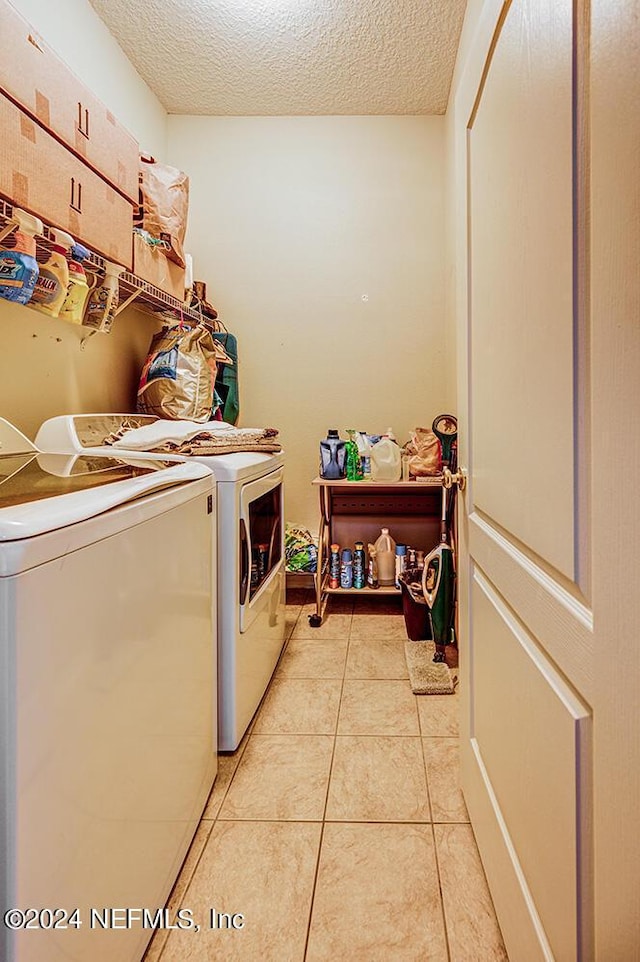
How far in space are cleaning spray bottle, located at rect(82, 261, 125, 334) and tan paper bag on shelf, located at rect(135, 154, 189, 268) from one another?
35cm

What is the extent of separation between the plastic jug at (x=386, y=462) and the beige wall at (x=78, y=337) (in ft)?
4.31

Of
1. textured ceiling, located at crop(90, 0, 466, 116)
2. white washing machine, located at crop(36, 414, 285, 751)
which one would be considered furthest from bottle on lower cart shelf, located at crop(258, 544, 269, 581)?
textured ceiling, located at crop(90, 0, 466, 116)

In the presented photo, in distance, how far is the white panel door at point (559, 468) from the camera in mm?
521

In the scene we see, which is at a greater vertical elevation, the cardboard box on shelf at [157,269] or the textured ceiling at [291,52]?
the textured ceiling at [291,52]

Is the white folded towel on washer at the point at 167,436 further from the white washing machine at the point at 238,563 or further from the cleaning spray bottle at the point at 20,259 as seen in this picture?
the cleaning spray bottle at the point at 20,259

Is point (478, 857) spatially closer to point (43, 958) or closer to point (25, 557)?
point (43, 958)

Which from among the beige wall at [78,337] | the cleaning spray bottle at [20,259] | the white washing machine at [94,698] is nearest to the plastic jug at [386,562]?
the beige wall at [78,337]

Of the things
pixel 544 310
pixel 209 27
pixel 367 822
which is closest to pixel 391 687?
pixel 367 822

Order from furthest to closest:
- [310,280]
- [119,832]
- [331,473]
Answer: [310,280] → [331,473] → [119,832]

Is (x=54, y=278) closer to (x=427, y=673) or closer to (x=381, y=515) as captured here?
(x=427, y=673)

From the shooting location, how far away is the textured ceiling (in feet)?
7.82

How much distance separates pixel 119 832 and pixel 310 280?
118 inches

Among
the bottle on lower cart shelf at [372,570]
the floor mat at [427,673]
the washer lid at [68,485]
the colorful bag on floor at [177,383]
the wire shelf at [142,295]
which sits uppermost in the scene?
the wire shelf at [142,295]

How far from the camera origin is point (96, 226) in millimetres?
1702
